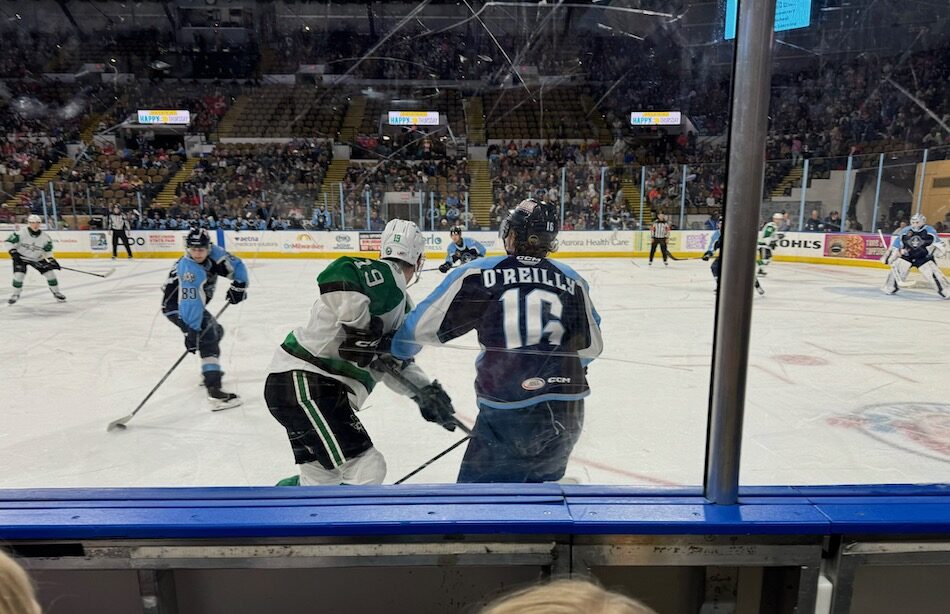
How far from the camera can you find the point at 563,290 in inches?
55.9

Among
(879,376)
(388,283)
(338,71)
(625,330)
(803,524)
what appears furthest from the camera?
(879,376)

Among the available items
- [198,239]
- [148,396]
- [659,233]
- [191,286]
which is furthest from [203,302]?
[659,233]

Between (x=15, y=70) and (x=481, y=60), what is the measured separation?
1.37m

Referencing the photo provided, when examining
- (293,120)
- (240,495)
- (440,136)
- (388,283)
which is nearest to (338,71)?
(293,120)

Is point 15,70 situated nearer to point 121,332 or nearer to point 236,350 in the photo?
point 236,350

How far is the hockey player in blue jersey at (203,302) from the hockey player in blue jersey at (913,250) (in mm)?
2664

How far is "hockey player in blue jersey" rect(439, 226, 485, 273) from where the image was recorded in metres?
1.58

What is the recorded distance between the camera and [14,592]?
20.9 inches

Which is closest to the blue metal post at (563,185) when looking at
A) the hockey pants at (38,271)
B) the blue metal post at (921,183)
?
the blue metal post at (921,183)

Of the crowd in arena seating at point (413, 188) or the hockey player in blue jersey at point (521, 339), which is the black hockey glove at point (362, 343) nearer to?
the hockey player in blue jersey at point (521, 339)

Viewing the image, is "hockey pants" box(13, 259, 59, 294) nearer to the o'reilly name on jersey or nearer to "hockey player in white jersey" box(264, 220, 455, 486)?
"hockey player in white jersey" box(264, 220, 455, 486)

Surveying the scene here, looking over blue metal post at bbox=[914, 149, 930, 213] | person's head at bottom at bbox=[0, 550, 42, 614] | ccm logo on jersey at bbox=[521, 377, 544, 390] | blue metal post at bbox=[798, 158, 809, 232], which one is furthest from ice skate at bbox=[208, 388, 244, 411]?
blue metal post at bbox=[914, 149, 930, 213]

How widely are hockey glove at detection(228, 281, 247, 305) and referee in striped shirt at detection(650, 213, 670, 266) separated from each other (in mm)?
1759

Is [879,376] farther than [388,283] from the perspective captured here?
Yes
